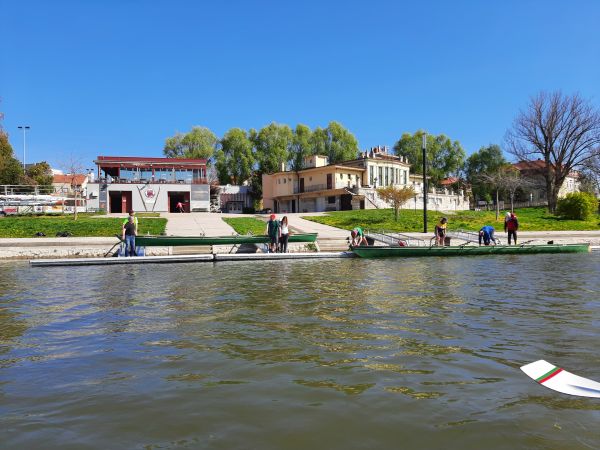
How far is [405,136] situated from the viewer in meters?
80.2

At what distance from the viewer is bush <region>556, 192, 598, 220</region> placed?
36375mm

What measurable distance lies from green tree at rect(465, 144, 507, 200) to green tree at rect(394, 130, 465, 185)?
284cm

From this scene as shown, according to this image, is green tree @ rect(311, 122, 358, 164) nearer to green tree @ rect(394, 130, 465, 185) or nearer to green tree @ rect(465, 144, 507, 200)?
green tree @ rect(394, 130, 465, 185)

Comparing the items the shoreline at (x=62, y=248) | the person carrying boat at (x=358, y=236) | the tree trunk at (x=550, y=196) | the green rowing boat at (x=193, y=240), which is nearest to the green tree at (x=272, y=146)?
the tree trunk at (x=550, y=196)

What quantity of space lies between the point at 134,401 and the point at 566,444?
3.16 meters

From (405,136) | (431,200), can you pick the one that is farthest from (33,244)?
(405,136)

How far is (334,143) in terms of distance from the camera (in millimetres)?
73438

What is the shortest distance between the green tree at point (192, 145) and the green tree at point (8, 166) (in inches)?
843

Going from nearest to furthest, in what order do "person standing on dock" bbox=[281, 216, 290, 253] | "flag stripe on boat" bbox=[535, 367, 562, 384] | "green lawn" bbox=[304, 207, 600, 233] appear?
"flag stripe on boat" bbox=[535, 367, 562, 384], "person standing on dock" bbox=[281, 216, 290, 253], "green lawn" bbox=[304, 207, 600, 233]

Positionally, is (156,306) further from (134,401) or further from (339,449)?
(339,449)

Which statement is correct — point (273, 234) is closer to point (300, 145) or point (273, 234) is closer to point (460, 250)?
point (460, 250)

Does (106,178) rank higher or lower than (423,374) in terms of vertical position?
higher

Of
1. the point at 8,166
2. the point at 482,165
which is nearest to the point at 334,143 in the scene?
the point at 482,165

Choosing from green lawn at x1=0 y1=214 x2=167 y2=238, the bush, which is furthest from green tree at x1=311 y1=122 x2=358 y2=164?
green lawn at x1=0 y1=214 x2=167 y2=238
